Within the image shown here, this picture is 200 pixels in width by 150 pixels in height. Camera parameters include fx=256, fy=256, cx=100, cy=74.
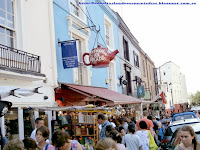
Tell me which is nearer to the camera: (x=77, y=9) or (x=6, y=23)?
(x=6, y=23)

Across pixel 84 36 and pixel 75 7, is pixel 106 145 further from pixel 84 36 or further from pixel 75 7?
pixel 75 7

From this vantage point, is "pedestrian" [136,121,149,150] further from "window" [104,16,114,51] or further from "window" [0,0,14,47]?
"window" [104,16,114,51]

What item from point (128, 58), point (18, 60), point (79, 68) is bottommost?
point (18, 60)

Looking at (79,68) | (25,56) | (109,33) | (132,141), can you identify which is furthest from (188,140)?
(109,33)

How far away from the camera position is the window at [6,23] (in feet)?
24.7

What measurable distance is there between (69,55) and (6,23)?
2794mm

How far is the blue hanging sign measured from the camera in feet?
32.0

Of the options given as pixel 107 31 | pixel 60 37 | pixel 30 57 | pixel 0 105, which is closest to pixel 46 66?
pixel 30 57

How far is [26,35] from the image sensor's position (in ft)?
26.6

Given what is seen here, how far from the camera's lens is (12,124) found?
7426mm

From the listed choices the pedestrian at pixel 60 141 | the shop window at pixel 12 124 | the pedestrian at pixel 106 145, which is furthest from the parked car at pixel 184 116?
the pedestrian at pixel 106 145

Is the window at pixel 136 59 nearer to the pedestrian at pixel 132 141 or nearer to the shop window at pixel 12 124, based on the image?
the shop window at pixel 12 124

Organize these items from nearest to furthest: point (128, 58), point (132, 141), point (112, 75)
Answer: point (132, 141), point (112, 75), point (128, 58)

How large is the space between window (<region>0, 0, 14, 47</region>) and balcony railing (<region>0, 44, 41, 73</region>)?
→ 361mm
